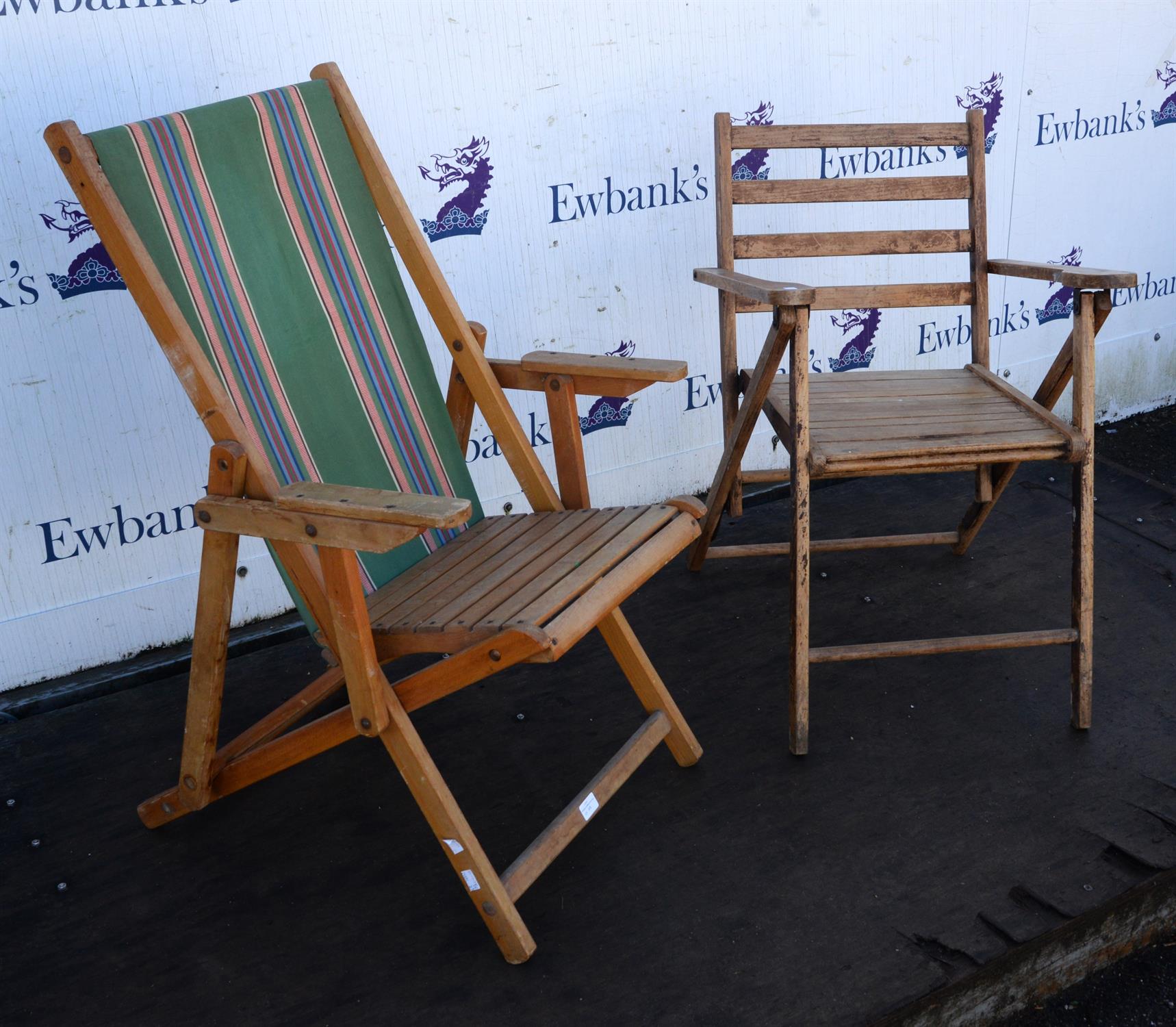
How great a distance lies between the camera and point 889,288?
266 cm

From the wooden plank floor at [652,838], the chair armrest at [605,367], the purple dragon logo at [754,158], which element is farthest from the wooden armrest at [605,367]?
the purple dragon logo at [754,158]

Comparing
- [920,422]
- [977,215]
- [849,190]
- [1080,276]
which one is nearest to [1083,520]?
[920,422]

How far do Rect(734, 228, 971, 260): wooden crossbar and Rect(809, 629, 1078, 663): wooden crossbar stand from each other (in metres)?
0.93

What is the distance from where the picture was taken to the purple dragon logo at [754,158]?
3117 millimetres

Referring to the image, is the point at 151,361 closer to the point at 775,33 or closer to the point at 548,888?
the point at 548,888

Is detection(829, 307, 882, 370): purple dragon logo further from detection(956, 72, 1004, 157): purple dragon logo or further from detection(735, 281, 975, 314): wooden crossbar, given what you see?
detection(735, 281, 975, 314): wooden crossbar

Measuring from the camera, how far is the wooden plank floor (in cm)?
173

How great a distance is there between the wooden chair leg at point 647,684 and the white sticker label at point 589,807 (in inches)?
9.8

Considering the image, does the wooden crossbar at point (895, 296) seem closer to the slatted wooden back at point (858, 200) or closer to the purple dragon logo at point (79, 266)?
the slatted wooden back at point (858, 200)

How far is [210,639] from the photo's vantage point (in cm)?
184

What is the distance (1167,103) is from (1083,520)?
7.68 ft

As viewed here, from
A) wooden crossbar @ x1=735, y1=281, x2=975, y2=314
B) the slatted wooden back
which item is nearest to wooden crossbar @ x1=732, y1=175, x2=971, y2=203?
the slatted wooden back

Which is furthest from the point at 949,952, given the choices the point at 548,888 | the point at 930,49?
the point at 930,49

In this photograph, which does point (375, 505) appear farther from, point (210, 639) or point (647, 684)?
point (647, 684)
